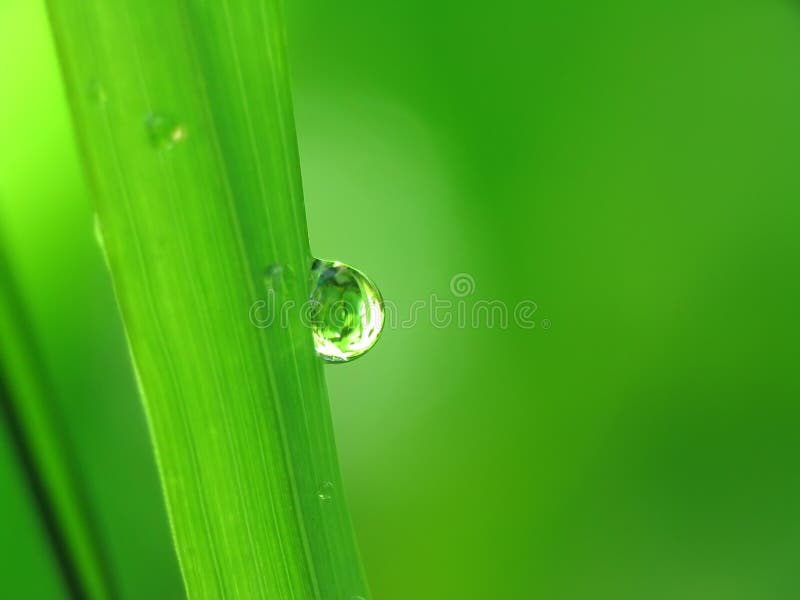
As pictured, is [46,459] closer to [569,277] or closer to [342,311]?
[342,311]

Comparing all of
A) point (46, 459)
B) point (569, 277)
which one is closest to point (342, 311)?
point (46, 459)

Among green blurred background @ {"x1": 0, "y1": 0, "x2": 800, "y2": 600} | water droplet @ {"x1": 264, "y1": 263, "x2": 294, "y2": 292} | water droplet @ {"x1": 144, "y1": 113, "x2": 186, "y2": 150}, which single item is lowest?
green blurred background @ {"x1": 0, "y1": 0, "x2": 800, "y2": 600}

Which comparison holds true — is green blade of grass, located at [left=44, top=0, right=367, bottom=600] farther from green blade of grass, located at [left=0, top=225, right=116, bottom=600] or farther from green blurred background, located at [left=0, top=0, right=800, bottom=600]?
green blurred background, located at [left=0, top=0, right=800, bottom=600]

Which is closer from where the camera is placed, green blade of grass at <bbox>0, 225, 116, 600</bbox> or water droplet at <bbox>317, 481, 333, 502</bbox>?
water droplet at <bbox>317, 481, 333, 502</bbox>

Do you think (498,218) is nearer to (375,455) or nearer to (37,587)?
(375,455)

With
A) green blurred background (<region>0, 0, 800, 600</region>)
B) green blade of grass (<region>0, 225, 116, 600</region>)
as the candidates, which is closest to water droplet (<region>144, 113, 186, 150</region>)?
green blade of grass (<region>0, 225, 116, 600</region>)

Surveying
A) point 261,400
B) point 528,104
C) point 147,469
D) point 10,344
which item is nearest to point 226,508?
point 261,400
